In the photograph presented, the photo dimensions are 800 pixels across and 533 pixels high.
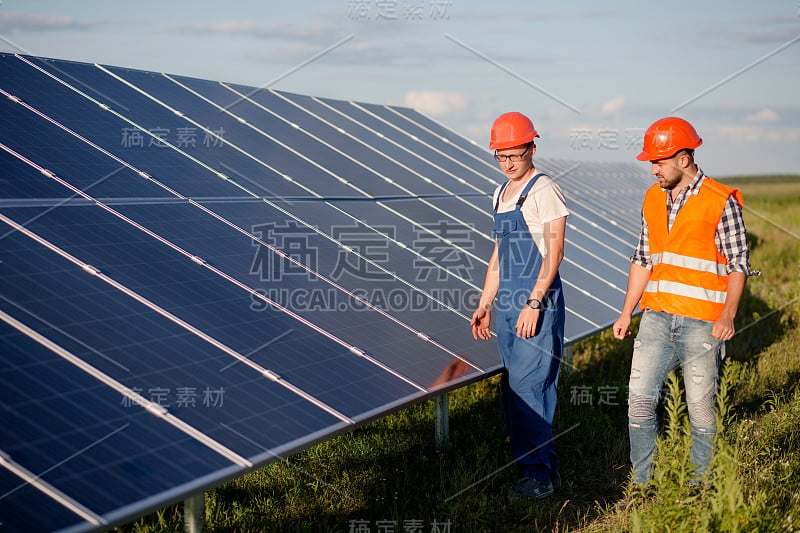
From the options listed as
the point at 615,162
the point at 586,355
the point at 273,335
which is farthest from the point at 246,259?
the point at 615,162

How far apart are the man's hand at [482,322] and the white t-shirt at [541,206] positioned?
0.77 m

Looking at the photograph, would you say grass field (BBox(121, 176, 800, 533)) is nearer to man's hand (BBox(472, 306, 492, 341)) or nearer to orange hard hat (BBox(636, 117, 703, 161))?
man's hand (BBox(472, 306, 492, 341))

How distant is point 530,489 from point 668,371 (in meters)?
1.45

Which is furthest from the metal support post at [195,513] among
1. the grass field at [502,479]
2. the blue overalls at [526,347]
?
the blue overalls at [526,347]

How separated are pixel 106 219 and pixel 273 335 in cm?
159

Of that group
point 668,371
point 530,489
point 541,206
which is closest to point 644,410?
point 668,371

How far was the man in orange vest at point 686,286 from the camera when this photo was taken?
5734 millimetres

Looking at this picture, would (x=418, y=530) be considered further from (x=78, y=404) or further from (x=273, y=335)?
(x=78, y=404)

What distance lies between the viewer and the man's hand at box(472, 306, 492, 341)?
6441 mm

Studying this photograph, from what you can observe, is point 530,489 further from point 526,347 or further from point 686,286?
point 686,286

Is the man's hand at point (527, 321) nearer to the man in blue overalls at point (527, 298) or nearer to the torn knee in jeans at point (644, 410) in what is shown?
the man in blue overalls at point (527, 298)

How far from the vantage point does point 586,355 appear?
34.8 feet

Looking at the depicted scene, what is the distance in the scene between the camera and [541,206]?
5.91 metres

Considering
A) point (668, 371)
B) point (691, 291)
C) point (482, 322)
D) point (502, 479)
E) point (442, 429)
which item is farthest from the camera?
point (442, 429)
